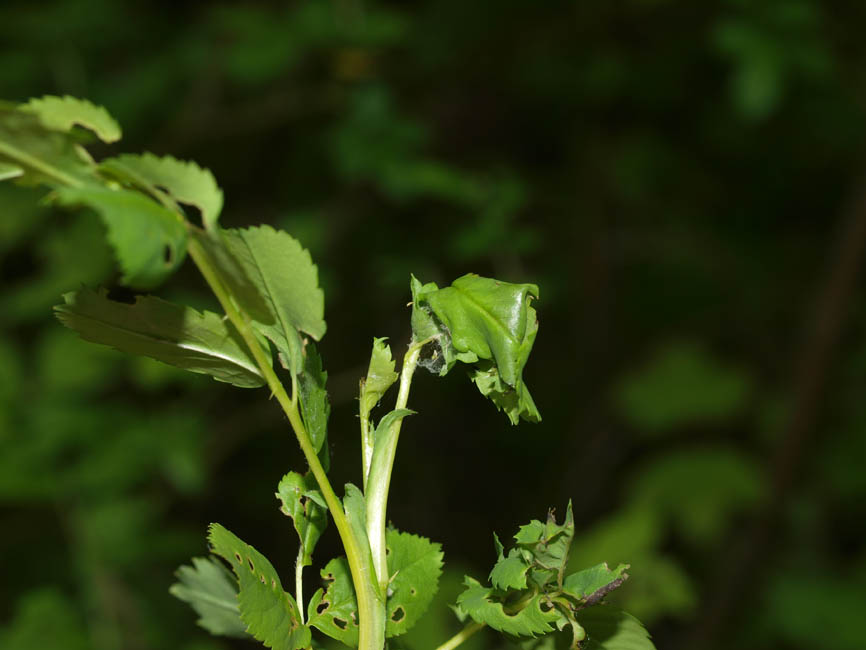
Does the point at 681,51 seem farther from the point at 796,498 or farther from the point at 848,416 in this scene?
the point at 796,498

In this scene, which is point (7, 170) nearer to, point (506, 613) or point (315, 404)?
point (315, 404)

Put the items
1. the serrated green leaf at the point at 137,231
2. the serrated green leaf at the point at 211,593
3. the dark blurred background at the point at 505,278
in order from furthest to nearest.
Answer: the dark blurred background at the point at 505,278 → the serrated green leaf at the point at 211,593 → the serrated green leaf at the point at 137,231

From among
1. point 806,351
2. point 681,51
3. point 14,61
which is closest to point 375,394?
point 14,61

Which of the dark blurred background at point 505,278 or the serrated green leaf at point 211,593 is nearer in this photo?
the serrated green leaf at point 211,593

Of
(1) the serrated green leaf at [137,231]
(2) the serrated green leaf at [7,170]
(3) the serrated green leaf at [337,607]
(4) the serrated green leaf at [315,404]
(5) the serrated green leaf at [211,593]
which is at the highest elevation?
(2) the serrated green leaf at [7,170]

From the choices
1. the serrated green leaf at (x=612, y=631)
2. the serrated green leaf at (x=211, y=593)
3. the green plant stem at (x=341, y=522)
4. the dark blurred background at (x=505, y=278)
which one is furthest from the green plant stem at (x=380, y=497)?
the dark blurred background at (x=505, y=278)

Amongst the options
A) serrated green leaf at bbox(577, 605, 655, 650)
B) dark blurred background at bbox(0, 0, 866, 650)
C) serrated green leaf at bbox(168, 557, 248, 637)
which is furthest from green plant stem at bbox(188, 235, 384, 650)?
dark blurred background at bbox(0, 0, 866, 650)

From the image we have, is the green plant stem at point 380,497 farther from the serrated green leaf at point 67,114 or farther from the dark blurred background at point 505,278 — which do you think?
the dark blurred background at point 505,278
